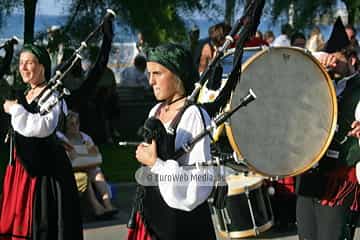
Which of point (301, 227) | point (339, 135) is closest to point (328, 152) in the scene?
point (339, 135)

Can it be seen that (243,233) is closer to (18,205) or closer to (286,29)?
(18,205)

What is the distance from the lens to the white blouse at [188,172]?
3182 mm

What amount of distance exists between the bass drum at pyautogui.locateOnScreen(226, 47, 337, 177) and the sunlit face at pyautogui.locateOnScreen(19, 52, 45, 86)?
117 centimetres

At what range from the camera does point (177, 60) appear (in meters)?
3.34

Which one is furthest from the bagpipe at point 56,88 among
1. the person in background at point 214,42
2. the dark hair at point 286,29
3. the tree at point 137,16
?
the dark hair at point 286,29

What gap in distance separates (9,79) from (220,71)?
17.7ft

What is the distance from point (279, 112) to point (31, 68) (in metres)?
1.72

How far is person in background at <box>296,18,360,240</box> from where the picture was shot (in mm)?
4148

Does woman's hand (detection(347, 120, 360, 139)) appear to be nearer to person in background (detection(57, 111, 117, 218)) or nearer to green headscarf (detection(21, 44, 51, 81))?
green headscarf (detection(21, 44, 51, 81))

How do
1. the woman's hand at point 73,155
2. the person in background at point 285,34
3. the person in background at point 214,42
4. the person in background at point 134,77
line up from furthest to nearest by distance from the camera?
the person in background at point 134,77 → the person in background at point 285,34 → the person in background at point 214,42 → the woman's hand at point 73,155

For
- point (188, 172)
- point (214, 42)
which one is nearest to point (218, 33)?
point (214, 42)

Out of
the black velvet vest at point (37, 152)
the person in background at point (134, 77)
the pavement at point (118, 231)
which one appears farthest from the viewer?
the person in background at point (134, 77)

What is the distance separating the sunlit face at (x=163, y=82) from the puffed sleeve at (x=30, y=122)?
119 cm

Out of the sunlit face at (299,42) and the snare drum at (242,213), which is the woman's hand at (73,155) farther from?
the sunlit face at (299,42)
